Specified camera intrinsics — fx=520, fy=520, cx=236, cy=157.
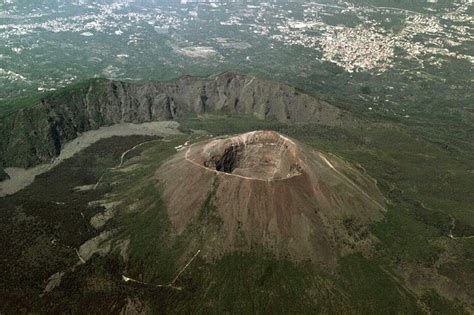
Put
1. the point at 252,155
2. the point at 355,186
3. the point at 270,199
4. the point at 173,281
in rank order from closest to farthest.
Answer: the point at 173,281 < the point at 270,199 < the point at 355,186 < the point at 252,155

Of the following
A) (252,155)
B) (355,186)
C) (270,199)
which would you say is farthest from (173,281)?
(355,186)

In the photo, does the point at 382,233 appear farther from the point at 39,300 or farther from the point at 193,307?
the point at 39,300

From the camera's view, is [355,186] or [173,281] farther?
[355,186]

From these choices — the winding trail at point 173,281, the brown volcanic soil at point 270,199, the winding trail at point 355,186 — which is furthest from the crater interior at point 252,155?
the winding trail at point 173,281

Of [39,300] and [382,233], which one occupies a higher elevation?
[382,233]

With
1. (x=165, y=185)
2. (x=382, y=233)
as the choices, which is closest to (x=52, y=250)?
(x=165, y=185)

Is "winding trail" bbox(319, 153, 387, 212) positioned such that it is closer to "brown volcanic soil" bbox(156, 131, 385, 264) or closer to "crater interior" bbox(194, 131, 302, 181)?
"brown volcanic soil" bbox(156, 131, 385, 264)

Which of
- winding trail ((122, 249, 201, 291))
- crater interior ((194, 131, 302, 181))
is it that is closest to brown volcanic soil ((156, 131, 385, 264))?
crater interior ((194, 131, 302, 181))

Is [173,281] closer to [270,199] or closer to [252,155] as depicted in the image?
[270,199]
